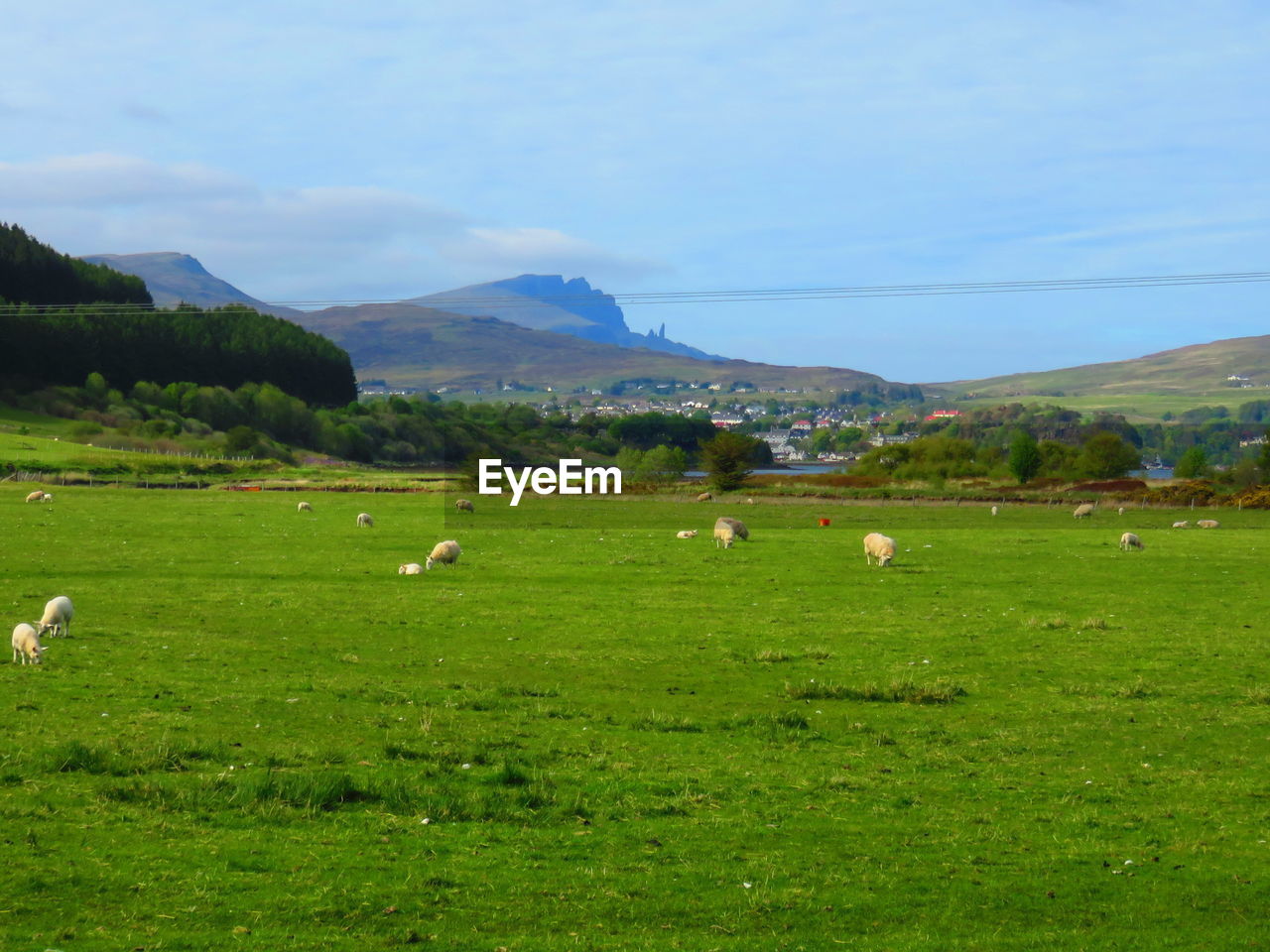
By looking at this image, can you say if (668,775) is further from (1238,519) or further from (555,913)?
(1238,519)

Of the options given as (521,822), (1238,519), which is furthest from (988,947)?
(1238,519)

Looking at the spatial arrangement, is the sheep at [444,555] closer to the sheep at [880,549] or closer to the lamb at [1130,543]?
the sheep at [880,549]

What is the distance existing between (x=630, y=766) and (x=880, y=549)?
23560 millimetres

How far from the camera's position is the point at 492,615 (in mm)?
24250

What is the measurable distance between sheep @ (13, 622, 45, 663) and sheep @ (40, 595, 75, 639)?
1.83 m

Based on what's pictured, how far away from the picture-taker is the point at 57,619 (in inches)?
750

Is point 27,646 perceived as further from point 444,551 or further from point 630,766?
point 444,551

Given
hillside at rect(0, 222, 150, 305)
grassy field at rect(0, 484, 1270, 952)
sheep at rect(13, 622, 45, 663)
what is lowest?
grassy field at rect(0, 484, 1270, 952)

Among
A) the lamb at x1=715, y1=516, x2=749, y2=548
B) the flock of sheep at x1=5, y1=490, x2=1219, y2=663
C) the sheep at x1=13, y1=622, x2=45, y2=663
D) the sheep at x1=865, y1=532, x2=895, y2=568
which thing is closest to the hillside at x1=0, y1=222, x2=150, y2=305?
the flock of sheep at x1=5, y1=490, x2=1219, y2=663

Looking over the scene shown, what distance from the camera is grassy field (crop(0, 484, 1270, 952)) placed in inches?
328

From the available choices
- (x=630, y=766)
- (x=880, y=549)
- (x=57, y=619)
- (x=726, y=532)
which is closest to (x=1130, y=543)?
(x=880, y=549)

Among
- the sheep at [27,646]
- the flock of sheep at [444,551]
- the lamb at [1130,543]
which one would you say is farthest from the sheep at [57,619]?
the lamb at [1130,543]

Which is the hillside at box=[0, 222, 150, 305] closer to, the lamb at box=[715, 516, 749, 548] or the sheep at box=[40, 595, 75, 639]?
the lamb at box=[715, 516, 749, 548]

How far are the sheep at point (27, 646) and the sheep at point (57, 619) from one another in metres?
1.83
